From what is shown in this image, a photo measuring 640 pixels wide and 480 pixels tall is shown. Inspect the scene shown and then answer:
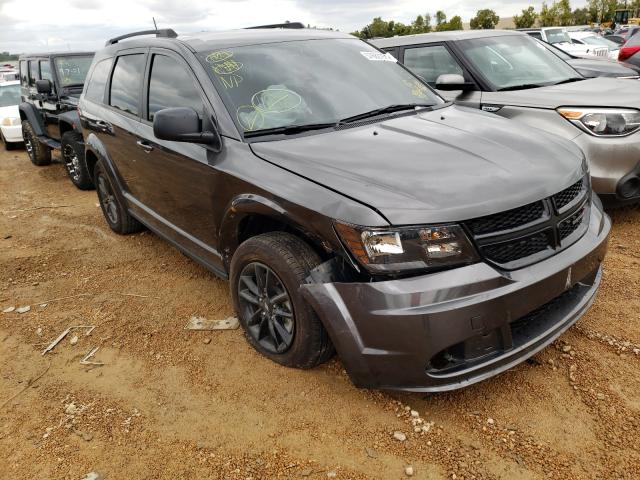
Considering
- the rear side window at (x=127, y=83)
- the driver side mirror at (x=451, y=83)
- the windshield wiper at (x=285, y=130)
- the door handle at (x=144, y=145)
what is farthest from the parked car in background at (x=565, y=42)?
the windshield wiper at (x=285, y=130)

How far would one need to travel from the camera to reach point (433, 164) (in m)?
2.37

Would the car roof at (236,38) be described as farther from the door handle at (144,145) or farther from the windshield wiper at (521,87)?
the windshield wiper at (521,87)

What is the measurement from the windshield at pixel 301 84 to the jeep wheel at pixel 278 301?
0.71m

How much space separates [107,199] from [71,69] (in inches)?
150

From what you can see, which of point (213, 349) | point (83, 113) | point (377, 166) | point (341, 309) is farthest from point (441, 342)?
point (83, 113)

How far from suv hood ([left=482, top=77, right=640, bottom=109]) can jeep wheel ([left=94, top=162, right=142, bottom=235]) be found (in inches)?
138

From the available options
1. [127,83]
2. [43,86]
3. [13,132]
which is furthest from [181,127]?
[13,132]

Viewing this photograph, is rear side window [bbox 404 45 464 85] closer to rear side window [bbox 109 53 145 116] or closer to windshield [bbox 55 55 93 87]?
rear side window [bbox 109 53 145 116]

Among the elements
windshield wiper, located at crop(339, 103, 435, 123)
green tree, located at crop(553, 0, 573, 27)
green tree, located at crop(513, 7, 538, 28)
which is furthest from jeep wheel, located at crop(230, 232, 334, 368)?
green tree, located at crop(553, 0, 573, 27)

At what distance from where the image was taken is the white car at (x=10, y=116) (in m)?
10.3

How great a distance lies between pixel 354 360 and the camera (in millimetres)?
2223

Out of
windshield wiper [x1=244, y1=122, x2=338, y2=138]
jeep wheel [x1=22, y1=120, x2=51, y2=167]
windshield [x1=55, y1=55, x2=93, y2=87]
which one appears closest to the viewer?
windshield wiper [x1=244, y1=122, x2=338, y2=138]

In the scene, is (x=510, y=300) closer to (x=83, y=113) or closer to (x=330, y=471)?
(x=330, y=471)

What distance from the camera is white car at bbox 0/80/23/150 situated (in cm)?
1030
